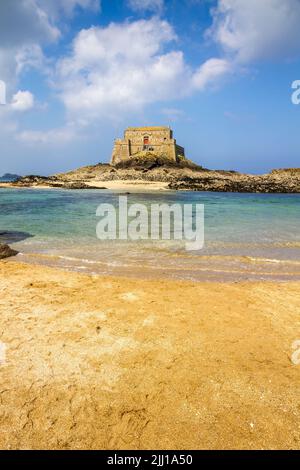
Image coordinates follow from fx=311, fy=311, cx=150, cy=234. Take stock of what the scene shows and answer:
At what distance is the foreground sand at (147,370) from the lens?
3.24 metres

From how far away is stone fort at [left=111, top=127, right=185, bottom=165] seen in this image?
88688 mm

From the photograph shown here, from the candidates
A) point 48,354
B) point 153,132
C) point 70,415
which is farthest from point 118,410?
point 153,132

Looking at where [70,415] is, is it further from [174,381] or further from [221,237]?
[221,237]

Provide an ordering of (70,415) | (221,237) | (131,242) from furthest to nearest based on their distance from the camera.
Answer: (221,237), (131,242), (70,415)

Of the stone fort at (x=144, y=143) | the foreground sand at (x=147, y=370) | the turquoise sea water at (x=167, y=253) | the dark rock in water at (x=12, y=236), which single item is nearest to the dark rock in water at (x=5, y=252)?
the turquoise sea water at (x=167, y=253)

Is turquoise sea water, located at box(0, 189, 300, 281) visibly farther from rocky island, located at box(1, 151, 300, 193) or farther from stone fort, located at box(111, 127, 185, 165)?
stone fort, located at box(111, 127, 185, 165)

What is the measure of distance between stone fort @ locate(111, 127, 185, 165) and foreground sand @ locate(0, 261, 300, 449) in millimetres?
85041

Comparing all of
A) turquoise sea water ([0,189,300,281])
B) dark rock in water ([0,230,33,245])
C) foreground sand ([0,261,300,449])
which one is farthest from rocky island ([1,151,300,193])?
foreground sand ([0,261,300,449])

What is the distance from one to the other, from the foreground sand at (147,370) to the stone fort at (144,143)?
85.0 metres

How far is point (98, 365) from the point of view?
4.21 m

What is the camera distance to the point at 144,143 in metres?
90.2

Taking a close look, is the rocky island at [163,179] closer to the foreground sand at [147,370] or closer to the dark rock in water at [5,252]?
the dark rock in water at [5,252]
